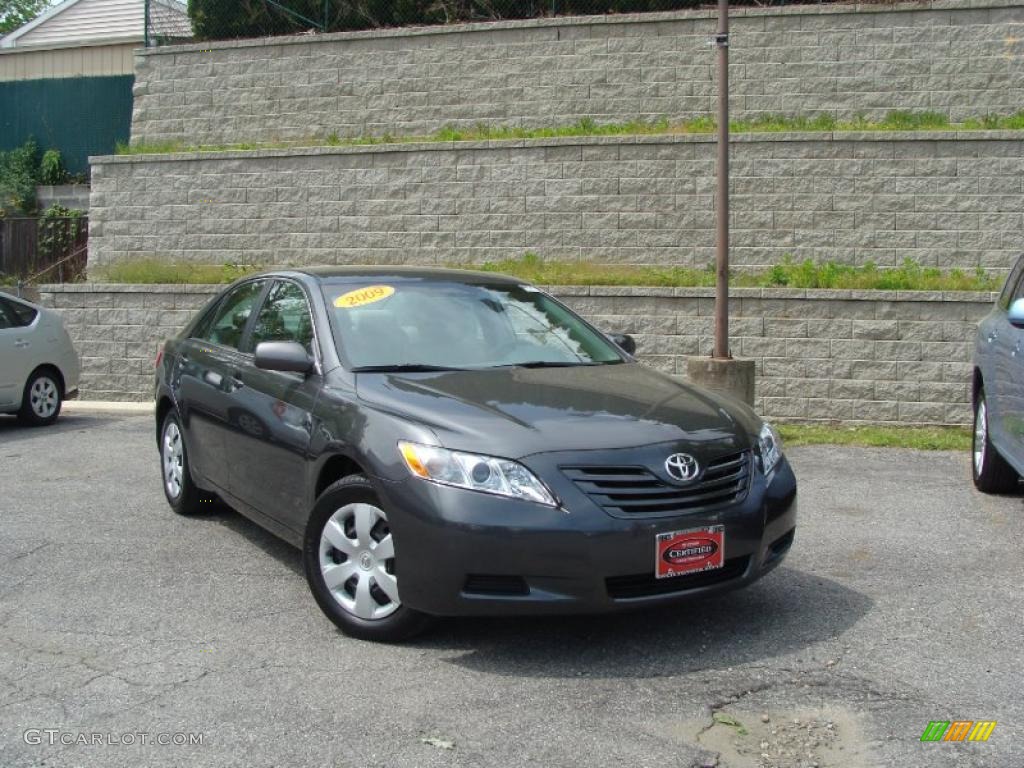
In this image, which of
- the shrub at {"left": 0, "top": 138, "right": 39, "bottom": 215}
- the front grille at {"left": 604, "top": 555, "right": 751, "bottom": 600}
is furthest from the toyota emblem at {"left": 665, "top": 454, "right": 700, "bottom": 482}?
the shrub at {"left": 0, "top": 138, "right": 39, "bottom": 215}

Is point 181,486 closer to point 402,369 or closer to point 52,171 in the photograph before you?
point 402,369

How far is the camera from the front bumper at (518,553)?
13.7 ft

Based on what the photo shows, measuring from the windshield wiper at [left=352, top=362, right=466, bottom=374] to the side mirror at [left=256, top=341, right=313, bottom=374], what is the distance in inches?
10.3

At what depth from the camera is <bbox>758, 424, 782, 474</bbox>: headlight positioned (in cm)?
486

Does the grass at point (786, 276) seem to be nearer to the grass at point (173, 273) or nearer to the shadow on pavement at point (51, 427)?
the grass at point (173, 273)

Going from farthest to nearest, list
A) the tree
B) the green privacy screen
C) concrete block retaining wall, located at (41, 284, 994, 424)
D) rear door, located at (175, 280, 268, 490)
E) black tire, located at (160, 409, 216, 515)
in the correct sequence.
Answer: the tree, the green privacy screen, concrete block retaining wall, located at (41, 284, 994, 424), black tire, located at (160, 409, 216, 515), rear door, located at (175, 280, 268, 490)

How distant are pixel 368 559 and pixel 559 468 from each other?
921 millimetres

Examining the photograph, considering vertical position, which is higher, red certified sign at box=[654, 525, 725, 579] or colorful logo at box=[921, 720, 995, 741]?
red certified sign at box=[654, 525, 725, 579]

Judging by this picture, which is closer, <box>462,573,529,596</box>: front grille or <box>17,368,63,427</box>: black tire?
<box>462,573,529,596</box>: front grille

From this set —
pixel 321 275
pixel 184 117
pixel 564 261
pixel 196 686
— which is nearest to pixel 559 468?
pixel 196 686

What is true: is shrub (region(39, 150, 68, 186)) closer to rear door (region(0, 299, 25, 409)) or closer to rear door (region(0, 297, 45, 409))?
rear door (region(0, 297, 45, 409))

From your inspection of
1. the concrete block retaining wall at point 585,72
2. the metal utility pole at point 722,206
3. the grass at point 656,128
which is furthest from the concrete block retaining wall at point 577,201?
the metal utility pole at point 722,206

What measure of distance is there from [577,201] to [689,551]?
9.63m

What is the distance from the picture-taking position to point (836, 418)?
11.2m
